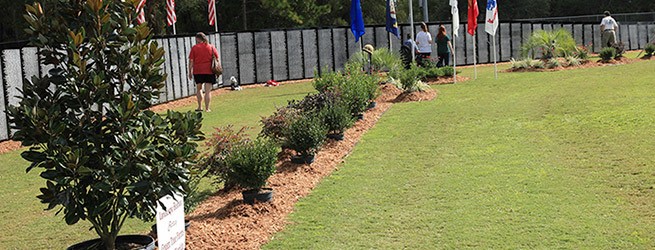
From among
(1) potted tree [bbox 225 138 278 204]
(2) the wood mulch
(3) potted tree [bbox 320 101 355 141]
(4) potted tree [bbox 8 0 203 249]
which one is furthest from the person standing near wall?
(4) potted tree [bbox 8 0 203 249]

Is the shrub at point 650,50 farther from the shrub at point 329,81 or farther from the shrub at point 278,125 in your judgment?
the shrub at point 278,125

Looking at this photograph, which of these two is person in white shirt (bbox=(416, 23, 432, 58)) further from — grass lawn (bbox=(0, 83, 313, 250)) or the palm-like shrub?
grass lawn (bbox=(0, 83, 313, 250))

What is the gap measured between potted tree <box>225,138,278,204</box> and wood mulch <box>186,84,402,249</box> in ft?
0.39

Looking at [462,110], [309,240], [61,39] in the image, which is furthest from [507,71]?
[61,39]

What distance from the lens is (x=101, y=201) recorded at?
6203mm

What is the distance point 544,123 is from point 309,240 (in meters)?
7.66

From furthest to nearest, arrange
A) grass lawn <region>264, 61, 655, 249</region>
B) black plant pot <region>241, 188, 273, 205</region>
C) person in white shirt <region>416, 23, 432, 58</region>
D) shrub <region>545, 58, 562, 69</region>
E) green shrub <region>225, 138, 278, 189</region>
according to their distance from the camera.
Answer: person in white shirt <region>416, 23, 432, 58</region>
shrub <region>545, 58, 562, 69</region>
black plant pot <region>241, 188, 273, 205</region>
green shrub <region>225, 138, 278, 189</region>
grass lawn <region>264, 61, 655, 249</region>

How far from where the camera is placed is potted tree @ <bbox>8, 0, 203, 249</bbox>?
237 inches

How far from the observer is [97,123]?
6328 mm

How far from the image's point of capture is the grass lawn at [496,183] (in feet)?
25.2

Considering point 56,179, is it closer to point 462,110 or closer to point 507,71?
point 462,110

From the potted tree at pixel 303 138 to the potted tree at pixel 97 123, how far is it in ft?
14.5

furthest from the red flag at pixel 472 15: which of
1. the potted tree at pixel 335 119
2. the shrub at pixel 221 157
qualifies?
the shrub at pixel 221 157

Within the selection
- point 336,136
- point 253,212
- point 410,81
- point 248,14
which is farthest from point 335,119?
point 248,14
